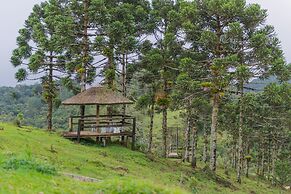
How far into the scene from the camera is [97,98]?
2916 centimetres

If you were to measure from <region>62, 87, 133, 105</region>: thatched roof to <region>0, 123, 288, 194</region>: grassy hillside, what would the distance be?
3169 millimetres

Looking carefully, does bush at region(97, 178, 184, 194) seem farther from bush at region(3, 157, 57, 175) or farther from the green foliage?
the green foliage

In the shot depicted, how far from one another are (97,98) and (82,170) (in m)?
10.8

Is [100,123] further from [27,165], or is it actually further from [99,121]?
[27,165]

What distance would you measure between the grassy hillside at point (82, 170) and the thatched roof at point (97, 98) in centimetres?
317

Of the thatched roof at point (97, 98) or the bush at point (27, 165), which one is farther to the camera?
the thatched roof at point (97, 98)

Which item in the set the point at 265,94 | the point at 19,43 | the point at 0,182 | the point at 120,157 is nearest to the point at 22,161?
the point at 0,182

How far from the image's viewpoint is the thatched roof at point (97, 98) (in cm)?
2894

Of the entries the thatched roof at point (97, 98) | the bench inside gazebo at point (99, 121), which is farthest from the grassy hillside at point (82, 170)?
the thatched roof at point (97, 98)

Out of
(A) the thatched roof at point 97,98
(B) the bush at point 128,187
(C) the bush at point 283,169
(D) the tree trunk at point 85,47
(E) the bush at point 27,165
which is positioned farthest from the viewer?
(C) the bush at point 283,169

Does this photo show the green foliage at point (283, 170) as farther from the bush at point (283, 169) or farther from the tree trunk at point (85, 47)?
the tree trunk at point (85, 47)

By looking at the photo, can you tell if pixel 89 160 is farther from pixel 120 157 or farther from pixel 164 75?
pixel 164 75

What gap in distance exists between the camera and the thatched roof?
28942mm

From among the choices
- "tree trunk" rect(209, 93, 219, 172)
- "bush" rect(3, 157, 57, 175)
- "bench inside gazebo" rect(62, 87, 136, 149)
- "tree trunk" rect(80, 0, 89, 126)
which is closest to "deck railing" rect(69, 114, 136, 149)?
"bench inside gazebo" rect(62, 87, 136, 149)
